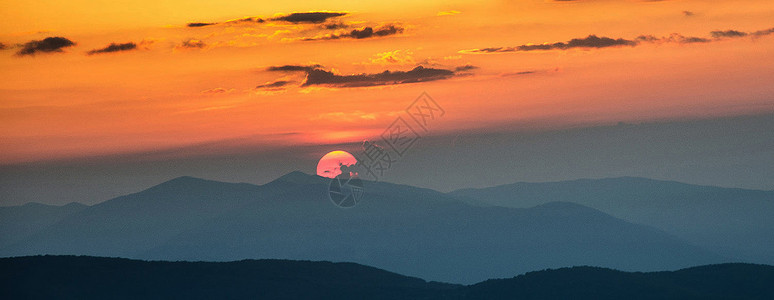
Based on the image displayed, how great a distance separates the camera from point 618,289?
603 ft

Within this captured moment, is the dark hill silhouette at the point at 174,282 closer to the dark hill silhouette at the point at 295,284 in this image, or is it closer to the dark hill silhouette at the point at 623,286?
the dark hill silhouette at the point at 295,284

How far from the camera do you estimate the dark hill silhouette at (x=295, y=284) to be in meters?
173

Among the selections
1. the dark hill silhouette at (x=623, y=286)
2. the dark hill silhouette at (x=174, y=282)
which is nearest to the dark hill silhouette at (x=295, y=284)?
the dark hill silhouette at (x=623, y=286)

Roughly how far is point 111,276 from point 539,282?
292 feet

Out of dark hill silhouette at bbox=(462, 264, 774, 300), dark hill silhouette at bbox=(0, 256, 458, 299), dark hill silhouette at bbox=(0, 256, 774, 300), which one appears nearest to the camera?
dark hill silhouette at bbox=(0, 256, 458, 299)

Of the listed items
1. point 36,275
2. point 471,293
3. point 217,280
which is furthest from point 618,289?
point 36,275

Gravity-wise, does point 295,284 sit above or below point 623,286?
above

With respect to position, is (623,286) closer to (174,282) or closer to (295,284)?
(295,284)

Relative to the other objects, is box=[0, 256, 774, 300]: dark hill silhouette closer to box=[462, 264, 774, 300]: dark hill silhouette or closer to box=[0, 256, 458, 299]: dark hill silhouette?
box=[462, 264, 774, 300]: dark hill silhouette

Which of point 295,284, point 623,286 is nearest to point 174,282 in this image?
point 295,284

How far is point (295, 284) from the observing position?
7466 inches

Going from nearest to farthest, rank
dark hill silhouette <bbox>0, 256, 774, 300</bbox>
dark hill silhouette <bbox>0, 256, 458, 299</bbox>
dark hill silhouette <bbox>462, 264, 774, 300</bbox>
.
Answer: dark hill silhouette <bbox>0, 256, 458, 299</bbox>, dark hill silhouette <bbox>0, 256, 774, 300</bbox>, dark hill silhouette <bbox>462, 264, 774, 300</bbox>

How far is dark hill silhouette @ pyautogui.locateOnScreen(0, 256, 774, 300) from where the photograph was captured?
173125mm

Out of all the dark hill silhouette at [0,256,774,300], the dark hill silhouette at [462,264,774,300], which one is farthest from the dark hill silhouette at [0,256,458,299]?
the dark hill silhouette at [462,264,774,300]
